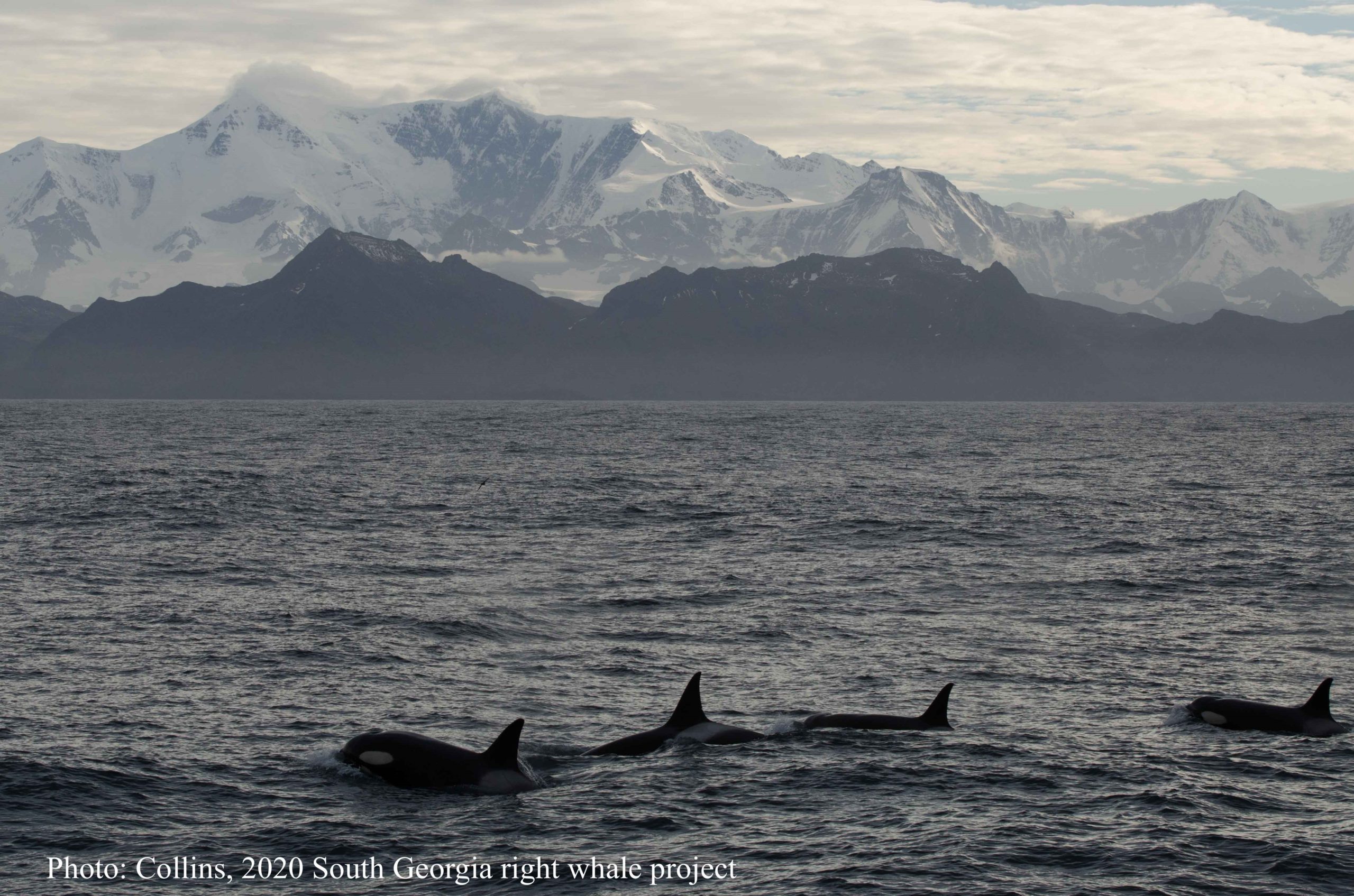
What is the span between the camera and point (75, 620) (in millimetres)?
38656

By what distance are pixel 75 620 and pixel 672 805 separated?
22.2 meters

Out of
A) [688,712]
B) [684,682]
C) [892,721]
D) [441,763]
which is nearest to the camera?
[441,763]

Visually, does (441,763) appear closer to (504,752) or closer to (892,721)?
(504,752)

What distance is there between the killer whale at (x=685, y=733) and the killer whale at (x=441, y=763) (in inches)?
97.4

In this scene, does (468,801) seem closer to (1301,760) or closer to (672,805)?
(672,805)

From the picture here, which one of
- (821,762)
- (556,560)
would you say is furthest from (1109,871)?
(556,560)

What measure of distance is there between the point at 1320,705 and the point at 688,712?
487 inches

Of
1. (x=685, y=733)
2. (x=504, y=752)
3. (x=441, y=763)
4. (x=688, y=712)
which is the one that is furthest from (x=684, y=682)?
(x=441, y=763)

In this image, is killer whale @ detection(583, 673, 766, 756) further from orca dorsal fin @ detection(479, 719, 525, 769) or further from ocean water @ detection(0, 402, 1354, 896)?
orca dorsal fin @ detection(479, 719, 525, 769)

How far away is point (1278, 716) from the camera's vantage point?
92.4 ft

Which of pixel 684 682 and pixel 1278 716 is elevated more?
pixel 1278 716

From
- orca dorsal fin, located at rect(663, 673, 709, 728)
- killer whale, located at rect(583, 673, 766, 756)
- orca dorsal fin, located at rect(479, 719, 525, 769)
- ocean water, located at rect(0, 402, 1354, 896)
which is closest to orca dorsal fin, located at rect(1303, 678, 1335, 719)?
ocean water, located at rect(0, 402, 1354, 896)

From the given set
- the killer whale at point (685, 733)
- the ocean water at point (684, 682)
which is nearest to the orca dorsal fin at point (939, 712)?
the ocean water at point (684, 682)

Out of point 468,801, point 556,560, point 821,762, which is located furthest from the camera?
point 556,560
